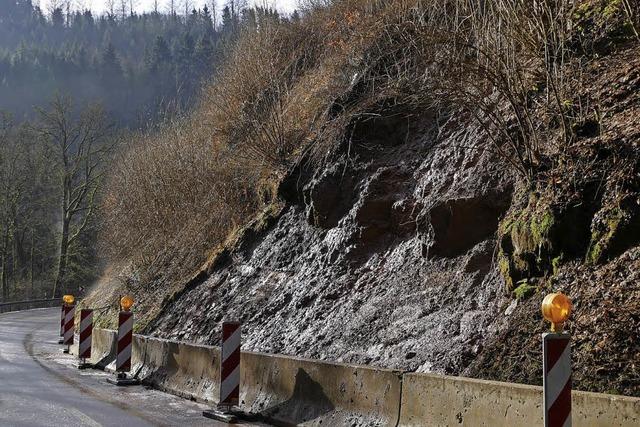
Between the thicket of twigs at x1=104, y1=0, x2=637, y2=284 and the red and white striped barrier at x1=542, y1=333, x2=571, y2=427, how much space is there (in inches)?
163

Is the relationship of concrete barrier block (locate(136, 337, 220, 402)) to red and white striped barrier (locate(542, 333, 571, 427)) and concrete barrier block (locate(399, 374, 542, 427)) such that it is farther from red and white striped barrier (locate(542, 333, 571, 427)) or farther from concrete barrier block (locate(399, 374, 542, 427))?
red and white striped barrier (locate(542, 333, 571, 427))

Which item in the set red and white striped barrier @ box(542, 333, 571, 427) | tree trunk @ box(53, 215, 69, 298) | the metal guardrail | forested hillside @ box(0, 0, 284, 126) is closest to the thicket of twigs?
red and white striped barrier @ box(542, 333, 571, 427)

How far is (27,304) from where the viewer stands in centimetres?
4969

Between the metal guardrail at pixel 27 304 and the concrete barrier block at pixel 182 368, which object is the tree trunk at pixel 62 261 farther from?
the concrete barrier block at pixel 182 368

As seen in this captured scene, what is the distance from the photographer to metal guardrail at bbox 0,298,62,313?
150 ft

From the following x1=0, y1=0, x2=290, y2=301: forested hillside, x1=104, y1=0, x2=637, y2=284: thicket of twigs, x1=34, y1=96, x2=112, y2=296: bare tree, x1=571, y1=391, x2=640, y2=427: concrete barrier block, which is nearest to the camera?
x1=571, y1=391, x2=640, y2=427: concrete barrier block

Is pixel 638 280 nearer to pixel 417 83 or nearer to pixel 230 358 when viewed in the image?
pixel 230 358

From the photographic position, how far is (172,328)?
1559cm

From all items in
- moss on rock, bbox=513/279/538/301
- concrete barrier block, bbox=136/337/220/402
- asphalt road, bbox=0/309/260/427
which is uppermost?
moss on rock, bbox=513/279/538/301

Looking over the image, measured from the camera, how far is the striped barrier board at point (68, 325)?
789 inches

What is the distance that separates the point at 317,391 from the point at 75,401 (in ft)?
13.0

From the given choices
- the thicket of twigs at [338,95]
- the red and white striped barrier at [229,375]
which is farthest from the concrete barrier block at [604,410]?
the red and white striped barrier at [229,375]

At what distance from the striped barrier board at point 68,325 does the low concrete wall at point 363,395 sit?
9.29 meters

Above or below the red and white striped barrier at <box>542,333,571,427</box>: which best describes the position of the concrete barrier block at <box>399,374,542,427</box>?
below
